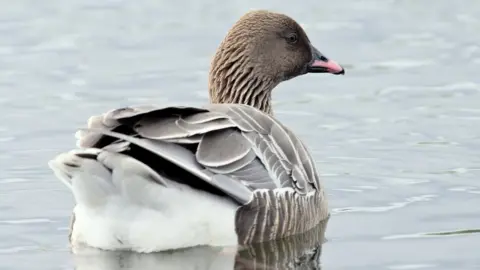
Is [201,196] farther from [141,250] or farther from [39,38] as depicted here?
[39,38]

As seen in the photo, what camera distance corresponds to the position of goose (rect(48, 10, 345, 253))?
10.0 meters

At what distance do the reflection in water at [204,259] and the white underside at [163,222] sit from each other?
0.26ft

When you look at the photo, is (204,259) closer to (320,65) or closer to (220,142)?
(220,142)

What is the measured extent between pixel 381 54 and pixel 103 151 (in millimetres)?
7694

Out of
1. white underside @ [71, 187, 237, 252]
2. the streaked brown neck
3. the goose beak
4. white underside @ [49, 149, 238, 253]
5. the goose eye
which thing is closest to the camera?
white underside @ [49, 149, 238, 253]

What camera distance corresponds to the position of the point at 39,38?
1741cm

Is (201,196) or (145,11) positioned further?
(145,11)

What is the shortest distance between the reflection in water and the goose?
8 centimetres

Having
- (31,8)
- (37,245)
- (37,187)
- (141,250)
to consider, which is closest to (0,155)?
(37,187)

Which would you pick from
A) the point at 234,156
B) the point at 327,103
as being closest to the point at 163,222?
the point at 234,156

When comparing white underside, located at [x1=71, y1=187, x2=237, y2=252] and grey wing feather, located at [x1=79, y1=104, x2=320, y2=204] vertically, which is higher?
grey wing feather, located at [x1=79, y1=104, x2=320, y2=204]

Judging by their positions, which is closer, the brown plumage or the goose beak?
the brown plumage

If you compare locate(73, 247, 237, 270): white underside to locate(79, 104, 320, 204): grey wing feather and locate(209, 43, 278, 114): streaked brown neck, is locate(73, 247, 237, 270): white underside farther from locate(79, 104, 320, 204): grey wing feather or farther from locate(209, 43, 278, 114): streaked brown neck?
locate(209, 43, 278, 114): streaked brown neck

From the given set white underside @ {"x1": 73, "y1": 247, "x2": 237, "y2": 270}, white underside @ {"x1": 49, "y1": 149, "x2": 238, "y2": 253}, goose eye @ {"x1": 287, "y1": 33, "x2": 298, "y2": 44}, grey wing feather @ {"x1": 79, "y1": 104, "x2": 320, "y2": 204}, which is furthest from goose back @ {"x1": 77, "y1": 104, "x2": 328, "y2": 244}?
goose eye @ {"x1": 287, "y1": 33, "x2": 298, "y2": 44}
